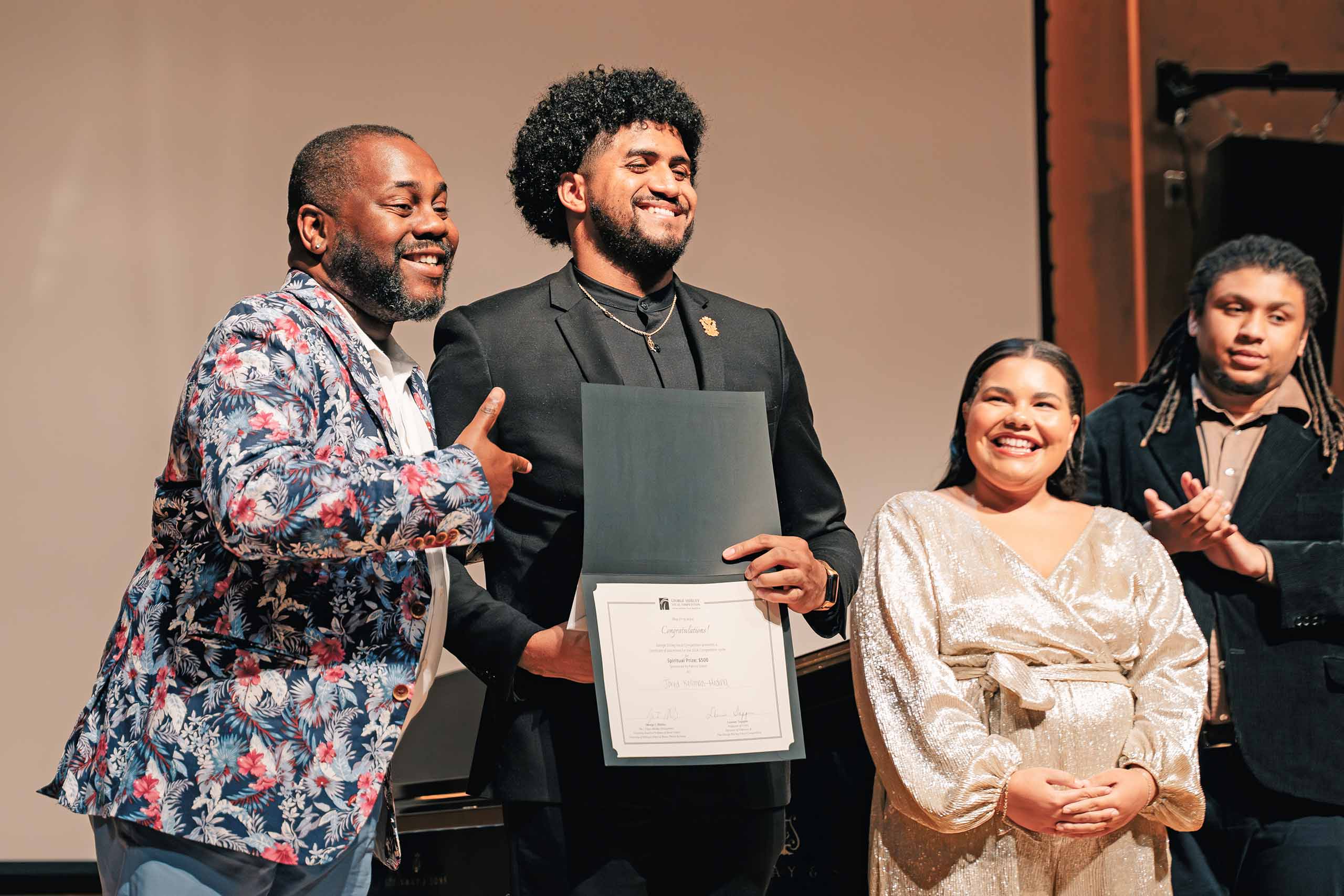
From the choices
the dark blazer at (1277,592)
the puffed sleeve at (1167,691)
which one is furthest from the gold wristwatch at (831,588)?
the dark blazer at (1277,592)

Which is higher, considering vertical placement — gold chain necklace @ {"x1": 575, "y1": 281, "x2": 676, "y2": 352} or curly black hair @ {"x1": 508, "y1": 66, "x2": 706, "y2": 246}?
curly black hair @ {"x1": 508, "y1": 66, "x2": 706, "y2": 246}

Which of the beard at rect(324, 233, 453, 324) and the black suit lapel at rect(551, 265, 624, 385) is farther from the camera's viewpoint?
the black suit lapel at rect(551, 265, 624, 385)

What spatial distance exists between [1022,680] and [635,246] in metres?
1.02

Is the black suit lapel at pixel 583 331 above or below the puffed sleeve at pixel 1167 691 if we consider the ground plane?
above

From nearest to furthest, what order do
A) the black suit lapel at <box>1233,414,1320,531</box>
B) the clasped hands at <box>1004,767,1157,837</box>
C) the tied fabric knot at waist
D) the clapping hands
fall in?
1. the clasped hands at <box>1004,767,1157,837</box>
2. the tied fabric knot at waist
3. the clapping hands
4. the black suit lapel at <box>1233,414,1320,531</box>

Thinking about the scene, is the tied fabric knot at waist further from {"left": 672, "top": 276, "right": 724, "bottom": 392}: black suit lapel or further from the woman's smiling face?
{"left": 672, "top": 276, "right": 724, "bottom": 392}: black suit lapel

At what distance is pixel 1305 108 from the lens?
5.32 metres

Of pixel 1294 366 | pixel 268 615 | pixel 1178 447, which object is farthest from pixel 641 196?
pixel 1294 366

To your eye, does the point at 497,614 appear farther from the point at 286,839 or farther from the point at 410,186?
the point at 410,186

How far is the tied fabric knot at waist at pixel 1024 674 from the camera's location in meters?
2.34

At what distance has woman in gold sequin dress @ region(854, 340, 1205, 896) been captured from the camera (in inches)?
90.4

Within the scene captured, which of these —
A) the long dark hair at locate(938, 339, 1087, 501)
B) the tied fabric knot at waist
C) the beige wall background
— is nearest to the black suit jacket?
the tied fabric knot at waist

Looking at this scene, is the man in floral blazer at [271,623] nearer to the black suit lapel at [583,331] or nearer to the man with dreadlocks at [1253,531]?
the black suit lapel at [583,331]

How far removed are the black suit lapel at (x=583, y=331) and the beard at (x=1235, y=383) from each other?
1.58 m
